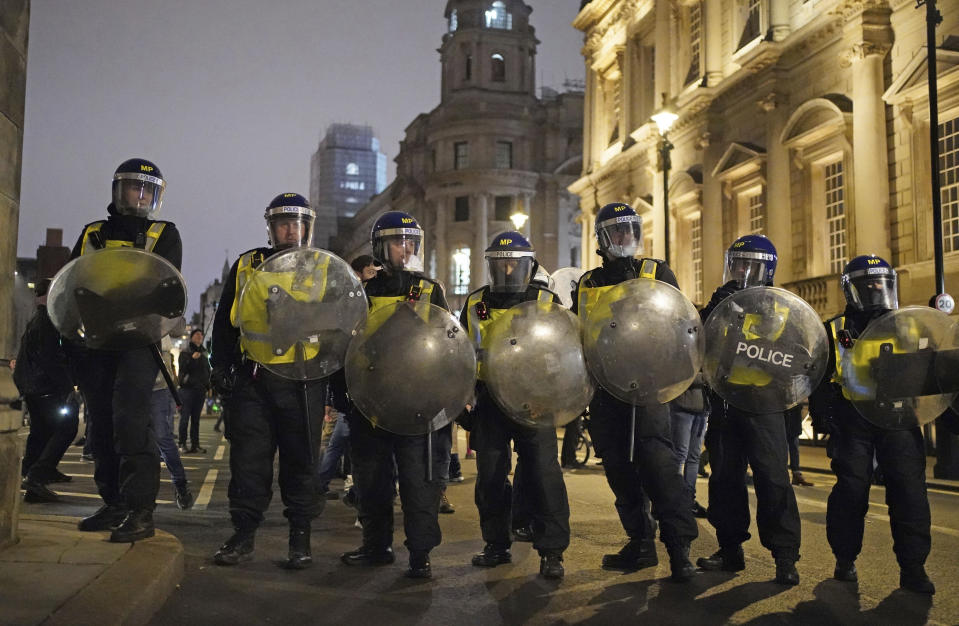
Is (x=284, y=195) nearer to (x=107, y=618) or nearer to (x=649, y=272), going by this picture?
(x=649, y=272)

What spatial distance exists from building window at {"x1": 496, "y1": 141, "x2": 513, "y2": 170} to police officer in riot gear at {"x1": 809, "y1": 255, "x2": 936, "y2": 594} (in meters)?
60.7

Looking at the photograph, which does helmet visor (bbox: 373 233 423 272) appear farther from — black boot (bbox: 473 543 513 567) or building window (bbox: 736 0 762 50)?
building window (bbox: 736 0 762 50)

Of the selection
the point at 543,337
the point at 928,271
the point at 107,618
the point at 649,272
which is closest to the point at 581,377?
the point at 543,337

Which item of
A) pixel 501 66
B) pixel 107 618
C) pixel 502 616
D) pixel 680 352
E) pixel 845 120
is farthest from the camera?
pixel 501 66

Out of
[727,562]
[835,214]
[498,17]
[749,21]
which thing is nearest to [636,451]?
[727,562]

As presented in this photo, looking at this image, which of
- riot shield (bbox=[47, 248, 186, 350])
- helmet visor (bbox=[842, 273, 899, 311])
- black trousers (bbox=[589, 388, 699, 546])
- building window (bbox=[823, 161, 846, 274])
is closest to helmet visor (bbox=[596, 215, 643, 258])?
black trousers (bbox=[589, 388, 699, 546])

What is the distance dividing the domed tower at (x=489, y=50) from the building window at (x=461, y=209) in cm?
823

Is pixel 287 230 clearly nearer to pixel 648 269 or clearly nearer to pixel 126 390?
pixel 126 390

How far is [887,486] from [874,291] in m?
1.15

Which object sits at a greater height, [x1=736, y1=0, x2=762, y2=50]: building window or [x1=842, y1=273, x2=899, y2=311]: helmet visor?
[x1=736, y1=0, x2=762, y2=50]: building window

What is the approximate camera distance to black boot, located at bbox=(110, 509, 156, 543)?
16.8ft

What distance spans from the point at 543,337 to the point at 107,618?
261cm

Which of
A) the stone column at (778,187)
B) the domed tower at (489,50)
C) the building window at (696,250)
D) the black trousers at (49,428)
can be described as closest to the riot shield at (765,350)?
the black trousers at (49,428)

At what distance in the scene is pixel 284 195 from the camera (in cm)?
567
